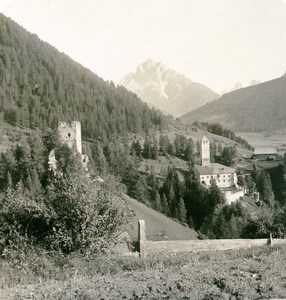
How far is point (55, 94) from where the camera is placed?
5630 inches

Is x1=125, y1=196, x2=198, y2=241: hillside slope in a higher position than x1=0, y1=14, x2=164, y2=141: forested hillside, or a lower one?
lower

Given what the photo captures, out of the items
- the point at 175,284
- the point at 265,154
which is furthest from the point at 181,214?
the point at 265,154

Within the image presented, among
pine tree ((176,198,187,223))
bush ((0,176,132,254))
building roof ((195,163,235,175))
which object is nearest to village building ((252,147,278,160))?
building roof ((195,163,235,175))

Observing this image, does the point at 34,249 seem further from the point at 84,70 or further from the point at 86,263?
the point at 84,70

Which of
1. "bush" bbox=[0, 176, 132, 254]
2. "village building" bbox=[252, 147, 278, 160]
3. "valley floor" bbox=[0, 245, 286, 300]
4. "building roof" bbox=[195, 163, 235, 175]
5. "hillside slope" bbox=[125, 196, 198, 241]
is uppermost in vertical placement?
"village building" bbox=[252, 147, 278, 160]

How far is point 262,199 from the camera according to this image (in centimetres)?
9731

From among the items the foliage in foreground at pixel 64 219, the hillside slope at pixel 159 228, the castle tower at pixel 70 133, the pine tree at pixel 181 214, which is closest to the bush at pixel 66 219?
the foliage in foreground at pixel 64 219

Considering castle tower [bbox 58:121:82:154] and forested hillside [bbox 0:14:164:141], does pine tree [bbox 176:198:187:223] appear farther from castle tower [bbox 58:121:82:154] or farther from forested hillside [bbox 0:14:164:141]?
forested hillside [bbox 0:14:164:141]

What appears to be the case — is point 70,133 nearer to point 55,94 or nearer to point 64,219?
point 64,219

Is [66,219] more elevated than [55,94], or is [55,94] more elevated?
[55,94]

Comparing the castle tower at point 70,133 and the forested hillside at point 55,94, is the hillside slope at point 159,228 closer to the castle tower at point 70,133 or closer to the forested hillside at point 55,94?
the castle tower at point 70,133

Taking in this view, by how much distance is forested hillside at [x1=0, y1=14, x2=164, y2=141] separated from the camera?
12356cm


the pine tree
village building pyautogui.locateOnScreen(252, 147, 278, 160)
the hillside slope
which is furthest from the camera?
village building pyautogui.locateOnScreen(252, 147, 278, 160)

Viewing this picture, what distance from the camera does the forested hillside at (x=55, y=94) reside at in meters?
124
